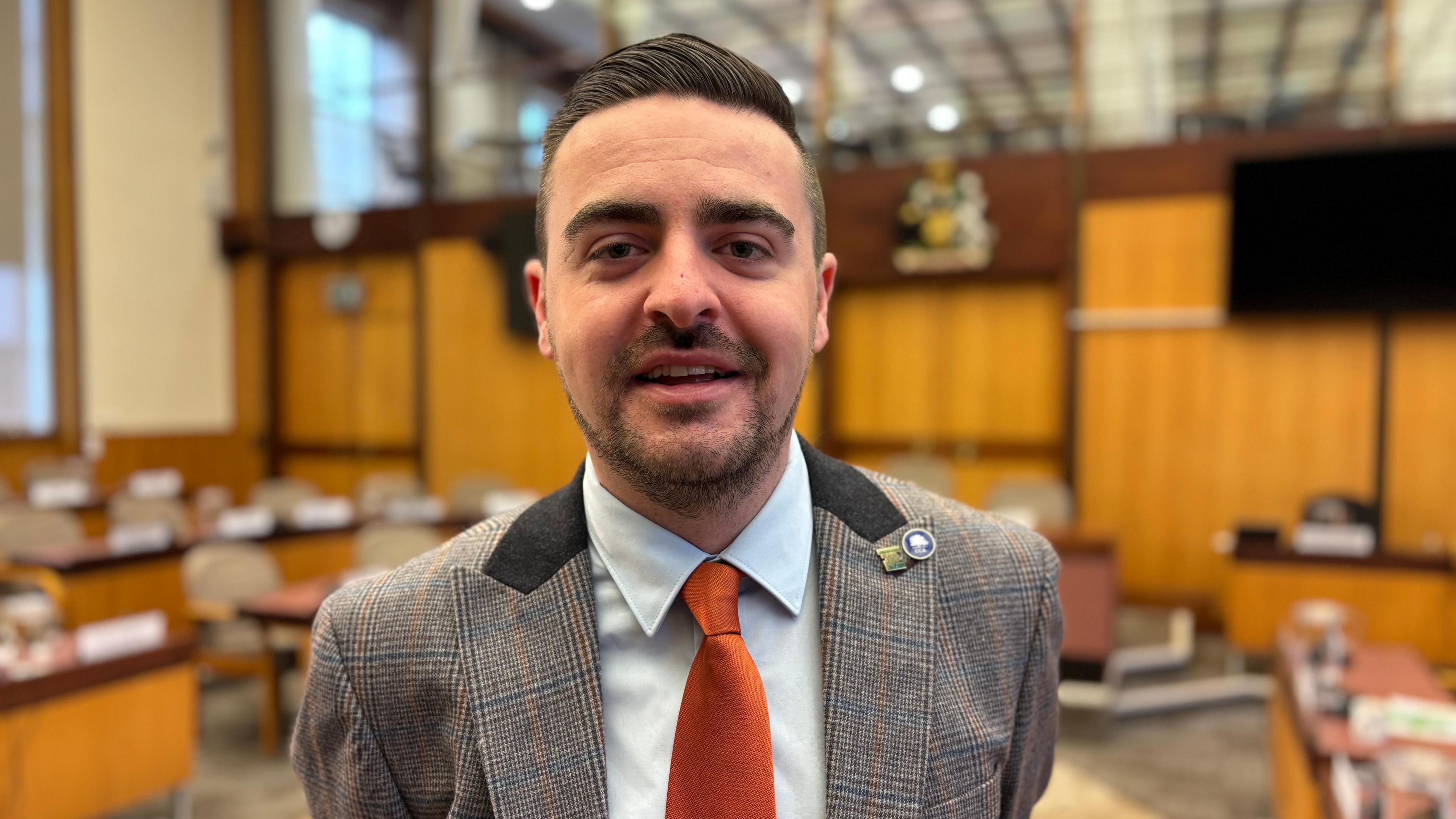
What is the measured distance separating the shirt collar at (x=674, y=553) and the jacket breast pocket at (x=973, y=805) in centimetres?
26

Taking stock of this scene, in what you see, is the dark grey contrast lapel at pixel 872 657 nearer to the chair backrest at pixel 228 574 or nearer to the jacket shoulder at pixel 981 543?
the jacket shoulder at pixel 981 543

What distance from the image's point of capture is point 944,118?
8023mm

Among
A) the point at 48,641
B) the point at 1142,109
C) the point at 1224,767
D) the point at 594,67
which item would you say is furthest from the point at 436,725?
the point at 1142,109

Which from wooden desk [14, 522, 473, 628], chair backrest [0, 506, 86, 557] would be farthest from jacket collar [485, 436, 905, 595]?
chair backrest [0, 506, 86, 557]

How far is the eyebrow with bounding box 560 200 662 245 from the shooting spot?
98 cm

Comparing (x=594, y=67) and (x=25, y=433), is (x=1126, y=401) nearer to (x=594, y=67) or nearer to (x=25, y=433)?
(x=594, y=67)

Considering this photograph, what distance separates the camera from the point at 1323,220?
21.5 feet

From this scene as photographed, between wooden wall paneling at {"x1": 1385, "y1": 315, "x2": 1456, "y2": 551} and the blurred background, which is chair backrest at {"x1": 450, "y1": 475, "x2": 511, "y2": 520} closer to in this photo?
the blurred background

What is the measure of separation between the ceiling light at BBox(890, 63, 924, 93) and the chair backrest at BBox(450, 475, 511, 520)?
16.1 ft

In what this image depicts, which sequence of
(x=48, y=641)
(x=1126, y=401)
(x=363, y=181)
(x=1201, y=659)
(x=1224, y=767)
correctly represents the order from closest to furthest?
(x=48, y=641)
(x=1224, y=767)
(x=1201, y=659)
(x=1126, y=401)
(x=363, y=181)

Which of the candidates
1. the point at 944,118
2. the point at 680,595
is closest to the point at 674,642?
the point at 680,595

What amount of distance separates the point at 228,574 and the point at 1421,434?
25.6 feet

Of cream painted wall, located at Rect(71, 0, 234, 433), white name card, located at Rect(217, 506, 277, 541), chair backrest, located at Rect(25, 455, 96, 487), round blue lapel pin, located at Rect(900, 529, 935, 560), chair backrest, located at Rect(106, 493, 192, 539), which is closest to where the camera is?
round blue lapel pin, located at Rect(900, 529, 935, 560)

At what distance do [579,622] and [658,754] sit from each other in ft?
0.55
